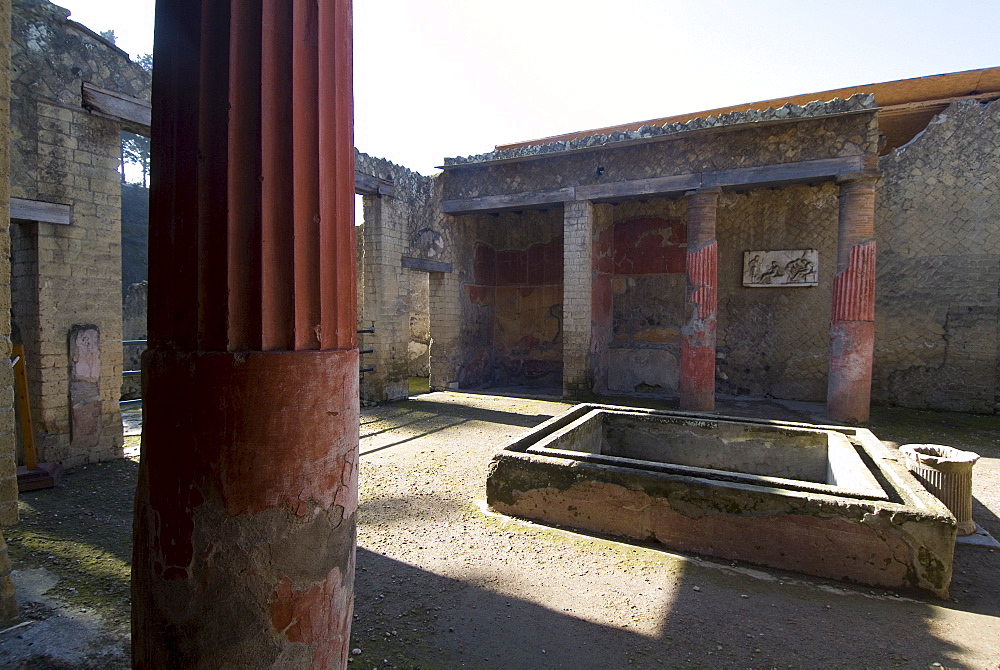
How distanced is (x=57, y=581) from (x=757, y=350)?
1020cm

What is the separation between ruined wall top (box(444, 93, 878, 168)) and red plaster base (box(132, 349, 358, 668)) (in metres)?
8.40

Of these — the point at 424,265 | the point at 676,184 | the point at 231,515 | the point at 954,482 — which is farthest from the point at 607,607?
the point at 424,265

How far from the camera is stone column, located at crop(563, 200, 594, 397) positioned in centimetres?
970

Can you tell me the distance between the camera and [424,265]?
10172 mm

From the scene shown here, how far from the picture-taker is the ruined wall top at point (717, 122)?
752cm

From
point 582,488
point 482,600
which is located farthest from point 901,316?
point 482,600

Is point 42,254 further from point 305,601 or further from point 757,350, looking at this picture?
point 757,350

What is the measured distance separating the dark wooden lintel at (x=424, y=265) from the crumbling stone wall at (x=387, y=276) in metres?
0.09

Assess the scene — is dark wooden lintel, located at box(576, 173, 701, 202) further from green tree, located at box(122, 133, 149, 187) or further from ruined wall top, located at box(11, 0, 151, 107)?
green tree, located at box(122, 133, 149, 187)

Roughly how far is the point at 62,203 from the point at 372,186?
455 centimetres

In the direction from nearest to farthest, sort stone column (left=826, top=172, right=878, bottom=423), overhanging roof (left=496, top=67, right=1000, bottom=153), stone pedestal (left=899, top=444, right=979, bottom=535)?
stone pedestal (left=899, top=444, right=979, bottom=535) → stone column (left=826, top=172, right=878, bottom=423) → overhanging roof (left=496, top=67, right=1000, bottom=153)

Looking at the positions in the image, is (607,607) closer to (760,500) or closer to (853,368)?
(760,500)

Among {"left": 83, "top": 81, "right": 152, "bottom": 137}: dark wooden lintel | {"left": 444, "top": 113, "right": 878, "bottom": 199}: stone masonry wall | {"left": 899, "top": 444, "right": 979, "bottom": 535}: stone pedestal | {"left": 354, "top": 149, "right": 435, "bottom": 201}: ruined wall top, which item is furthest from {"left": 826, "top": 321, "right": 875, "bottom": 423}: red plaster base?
{"left": 83, "top": 81, "right": 152, "bottom": 137}: dark wooden lintel

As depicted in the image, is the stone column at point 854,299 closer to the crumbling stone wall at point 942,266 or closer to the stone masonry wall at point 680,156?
the stone masonry wall at point 680,156
